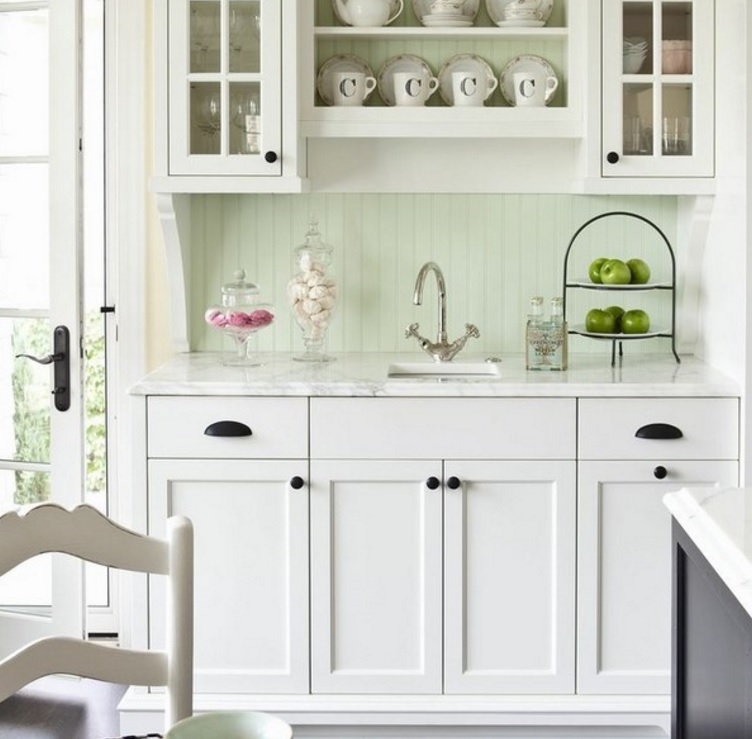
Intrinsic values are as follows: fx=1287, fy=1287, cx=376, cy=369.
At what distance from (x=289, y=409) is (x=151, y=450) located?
0.35 m

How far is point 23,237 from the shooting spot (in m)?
3.51

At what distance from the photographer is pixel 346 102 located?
136 inches

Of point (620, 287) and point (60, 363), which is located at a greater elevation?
point (620, 287)

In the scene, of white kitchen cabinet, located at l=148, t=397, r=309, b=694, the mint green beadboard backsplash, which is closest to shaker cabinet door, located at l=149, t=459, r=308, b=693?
white kitchen cabinet, located at l=148, t=397, r=309, b=694

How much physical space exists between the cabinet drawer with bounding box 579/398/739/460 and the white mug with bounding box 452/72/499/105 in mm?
907

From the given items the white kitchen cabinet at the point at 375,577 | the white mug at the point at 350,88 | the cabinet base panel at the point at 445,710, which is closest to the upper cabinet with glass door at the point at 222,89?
the white mug at the point at 350,88

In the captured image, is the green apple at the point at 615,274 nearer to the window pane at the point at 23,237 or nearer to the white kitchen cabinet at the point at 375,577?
the white kitchen cabinet at the point at 375,577

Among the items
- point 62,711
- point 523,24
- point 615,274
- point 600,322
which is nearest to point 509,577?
point 600,322

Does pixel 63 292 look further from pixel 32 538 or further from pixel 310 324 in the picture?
pixel 32 538

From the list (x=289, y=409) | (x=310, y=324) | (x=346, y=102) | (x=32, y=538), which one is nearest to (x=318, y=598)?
(x=289, y=409)

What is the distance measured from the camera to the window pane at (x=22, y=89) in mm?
3449

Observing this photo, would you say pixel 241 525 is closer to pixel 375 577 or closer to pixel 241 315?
pixel 375 577

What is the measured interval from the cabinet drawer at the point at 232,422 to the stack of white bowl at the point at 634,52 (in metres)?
1.21

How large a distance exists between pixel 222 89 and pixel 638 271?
1.20 m
